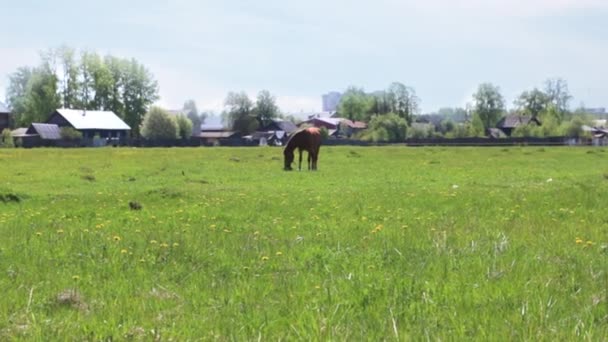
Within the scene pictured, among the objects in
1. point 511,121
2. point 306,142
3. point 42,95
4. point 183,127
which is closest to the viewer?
point 306,142

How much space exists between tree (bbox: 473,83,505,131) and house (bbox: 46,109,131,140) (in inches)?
3876

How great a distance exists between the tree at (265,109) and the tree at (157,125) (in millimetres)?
41860

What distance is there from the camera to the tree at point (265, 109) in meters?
186

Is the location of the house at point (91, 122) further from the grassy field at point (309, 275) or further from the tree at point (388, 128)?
the grassy field at point (309, 275)

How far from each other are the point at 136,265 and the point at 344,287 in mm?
2774

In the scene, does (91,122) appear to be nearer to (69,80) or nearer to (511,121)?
(69,80)

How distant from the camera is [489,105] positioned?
18550 centimetres

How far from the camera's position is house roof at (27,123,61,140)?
122062 mm

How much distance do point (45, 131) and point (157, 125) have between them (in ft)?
89.4

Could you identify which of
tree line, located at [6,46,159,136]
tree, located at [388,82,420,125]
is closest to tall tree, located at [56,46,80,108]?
tree line, located at [6,46,159,136]

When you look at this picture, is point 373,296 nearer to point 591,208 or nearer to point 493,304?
point 493,304

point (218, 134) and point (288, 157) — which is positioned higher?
point (218, 134)

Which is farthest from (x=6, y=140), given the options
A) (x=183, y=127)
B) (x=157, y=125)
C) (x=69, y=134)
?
(x=183, y=127)

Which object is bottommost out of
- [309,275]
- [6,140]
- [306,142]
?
[309,275]
